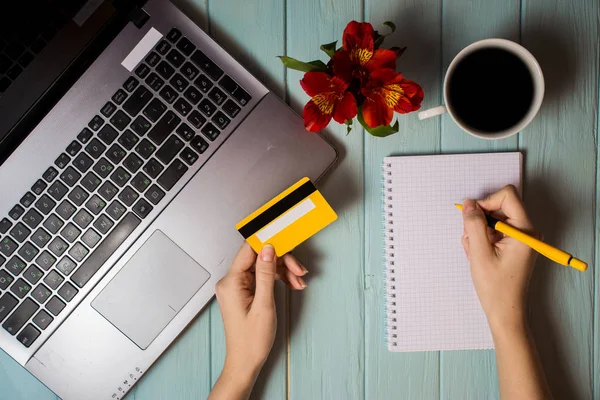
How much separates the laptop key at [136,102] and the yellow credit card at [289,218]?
8.4 inches

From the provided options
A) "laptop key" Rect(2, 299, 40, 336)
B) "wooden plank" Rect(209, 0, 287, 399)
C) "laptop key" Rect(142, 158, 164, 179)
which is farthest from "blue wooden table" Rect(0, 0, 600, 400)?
"laptop key" Rect(142, 158, 164, 179)

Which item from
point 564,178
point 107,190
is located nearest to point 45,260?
point 107,190

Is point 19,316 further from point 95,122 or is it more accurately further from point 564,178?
point 564,178

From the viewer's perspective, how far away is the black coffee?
0.62m

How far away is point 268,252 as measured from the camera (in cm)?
65

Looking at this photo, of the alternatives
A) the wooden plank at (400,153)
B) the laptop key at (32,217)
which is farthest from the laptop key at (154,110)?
the wooden plank at (400,153)

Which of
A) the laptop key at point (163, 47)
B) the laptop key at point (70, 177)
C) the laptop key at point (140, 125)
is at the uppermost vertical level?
the laptop key at point (163, 47)

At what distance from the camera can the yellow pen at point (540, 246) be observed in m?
0.58

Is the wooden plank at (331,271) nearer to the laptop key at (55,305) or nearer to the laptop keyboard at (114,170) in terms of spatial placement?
the laptop keyboard at (114,170)

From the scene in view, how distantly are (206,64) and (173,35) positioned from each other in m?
0.06

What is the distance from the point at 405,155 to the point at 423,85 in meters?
0.11

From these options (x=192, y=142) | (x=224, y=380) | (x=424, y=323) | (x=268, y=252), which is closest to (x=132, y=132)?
(x=192, y=142)

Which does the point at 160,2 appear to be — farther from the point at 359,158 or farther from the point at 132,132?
the point at 359,158

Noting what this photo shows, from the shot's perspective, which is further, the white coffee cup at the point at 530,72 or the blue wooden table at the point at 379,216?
the blue wooden table at the point at 379,216
